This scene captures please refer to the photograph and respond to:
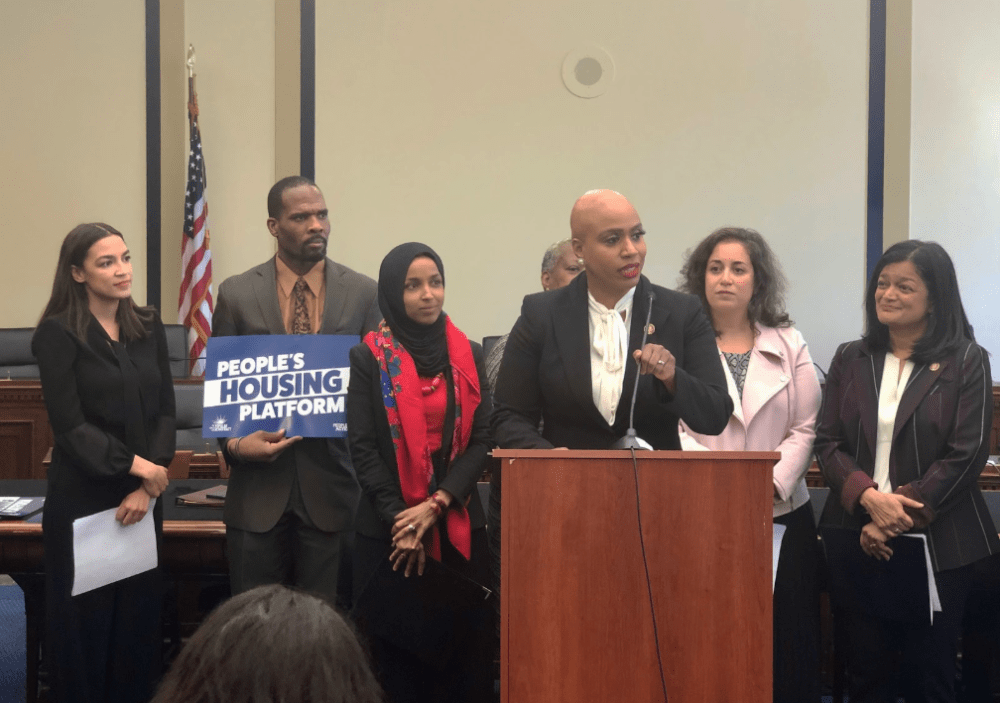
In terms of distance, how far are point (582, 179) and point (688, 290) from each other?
4409 millimetres

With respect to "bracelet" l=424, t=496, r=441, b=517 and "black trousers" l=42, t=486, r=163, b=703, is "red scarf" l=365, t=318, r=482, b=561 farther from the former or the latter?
"black trousers" l=42, t=486, r=163, b=703

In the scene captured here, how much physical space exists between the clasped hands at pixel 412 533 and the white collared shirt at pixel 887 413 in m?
1.05

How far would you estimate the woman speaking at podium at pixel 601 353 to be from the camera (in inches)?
81.7

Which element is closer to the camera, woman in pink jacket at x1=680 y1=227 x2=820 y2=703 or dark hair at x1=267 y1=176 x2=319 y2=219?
woman in pink jacket at x1=680 y1=227 x2=820 y2=703

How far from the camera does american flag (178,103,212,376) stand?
22.0ft

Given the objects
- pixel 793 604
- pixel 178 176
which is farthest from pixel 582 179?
pixel 793 604

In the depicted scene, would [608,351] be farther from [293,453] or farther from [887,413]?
[293,453]

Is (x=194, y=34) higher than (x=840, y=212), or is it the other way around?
(x=194, y=34)

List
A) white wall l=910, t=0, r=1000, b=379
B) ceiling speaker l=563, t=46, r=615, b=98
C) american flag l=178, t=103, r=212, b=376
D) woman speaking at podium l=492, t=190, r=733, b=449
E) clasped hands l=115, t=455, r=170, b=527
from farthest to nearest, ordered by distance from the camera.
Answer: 1. ceiling speaker l=563, t=46, r=615, b=98
2. white wall l=910, t=0, r=1000, b=379
3. american flag l=178, t=103, r=212, b=376
4. clasped hands l=115, t=455, r=170, b=527
5. woman speaking at podium l=492, t=190, r=733, b=449

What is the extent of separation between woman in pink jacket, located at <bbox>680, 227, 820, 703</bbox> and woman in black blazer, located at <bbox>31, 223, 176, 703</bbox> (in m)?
1.40

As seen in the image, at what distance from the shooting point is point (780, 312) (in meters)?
2.77

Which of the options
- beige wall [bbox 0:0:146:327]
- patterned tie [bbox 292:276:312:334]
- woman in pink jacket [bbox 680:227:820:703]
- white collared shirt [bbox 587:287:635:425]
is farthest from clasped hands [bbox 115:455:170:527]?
beige wall [bbox 0:0:146:327]

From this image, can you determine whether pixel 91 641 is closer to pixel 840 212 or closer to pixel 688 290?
pixel 688 290

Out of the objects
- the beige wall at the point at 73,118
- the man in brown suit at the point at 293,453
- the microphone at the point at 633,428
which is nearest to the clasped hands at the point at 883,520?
the microphone at the point at 633,428
